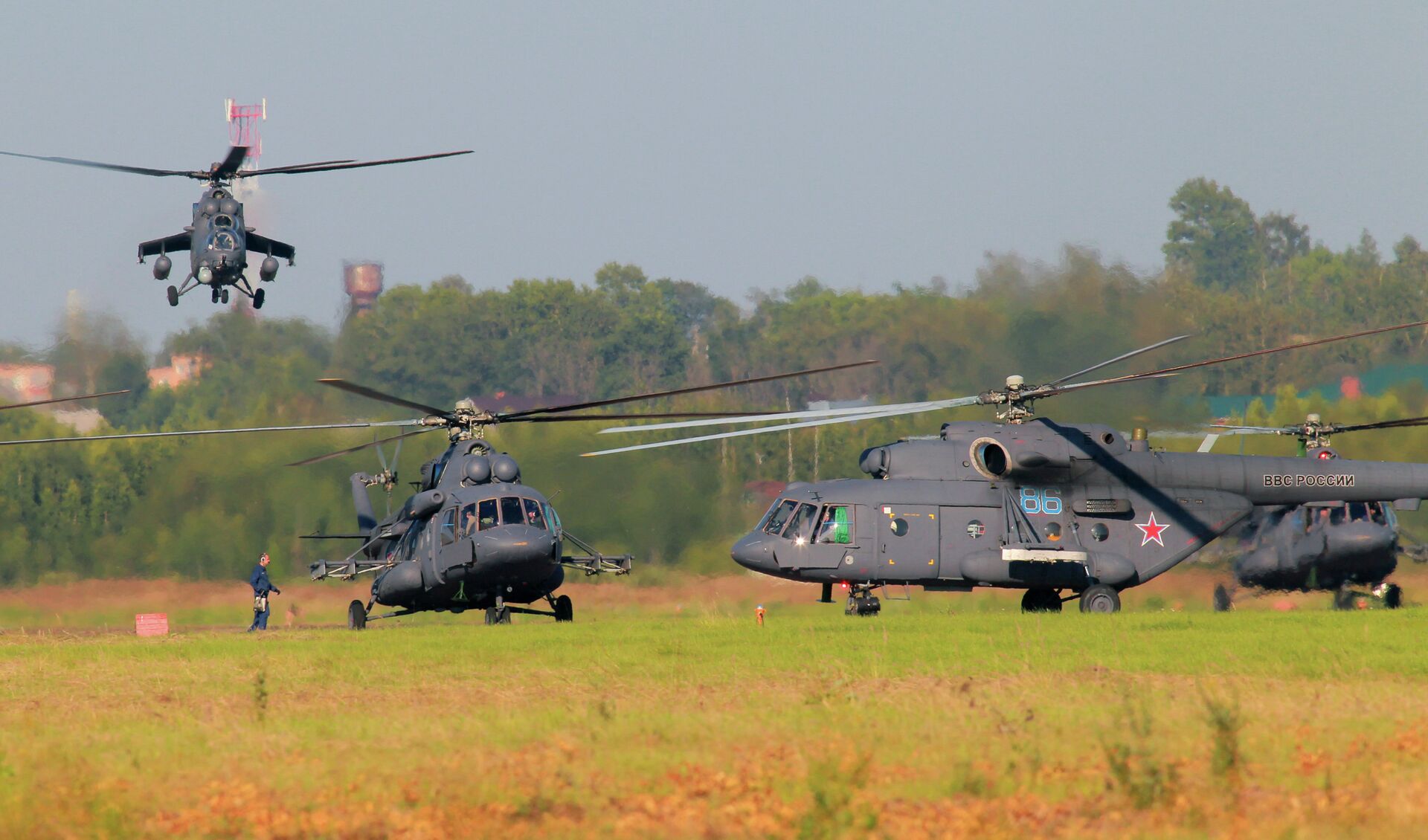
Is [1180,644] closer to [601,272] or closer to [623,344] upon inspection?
[623,344]

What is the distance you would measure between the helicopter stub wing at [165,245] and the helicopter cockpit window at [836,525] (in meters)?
13.1

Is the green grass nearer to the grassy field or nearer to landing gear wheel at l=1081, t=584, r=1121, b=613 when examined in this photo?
the grassy field

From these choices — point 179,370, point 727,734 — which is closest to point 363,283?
point 179,370

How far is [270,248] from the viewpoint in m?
30.3

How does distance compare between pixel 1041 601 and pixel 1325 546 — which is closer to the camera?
pixel 1041 601

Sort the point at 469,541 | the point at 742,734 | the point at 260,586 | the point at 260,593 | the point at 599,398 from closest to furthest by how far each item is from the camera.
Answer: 1. the point at 742,734
2. the point at 469,541
3. the point at 260,586
4. the point at 260,593
5. the point at 599,398

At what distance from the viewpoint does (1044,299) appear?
3925 centimetres

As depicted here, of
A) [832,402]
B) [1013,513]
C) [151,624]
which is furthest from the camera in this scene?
[832,402]

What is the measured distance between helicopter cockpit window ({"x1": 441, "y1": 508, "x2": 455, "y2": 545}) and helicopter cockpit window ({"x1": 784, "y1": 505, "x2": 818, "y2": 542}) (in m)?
4.97

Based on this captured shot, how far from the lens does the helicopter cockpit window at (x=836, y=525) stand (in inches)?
976

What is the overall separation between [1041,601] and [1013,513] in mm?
Answer: 1748

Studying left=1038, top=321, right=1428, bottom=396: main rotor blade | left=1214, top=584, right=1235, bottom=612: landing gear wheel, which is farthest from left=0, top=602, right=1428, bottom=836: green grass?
left=1214, top=584, right=1235, bottom=612: landing gear wheel

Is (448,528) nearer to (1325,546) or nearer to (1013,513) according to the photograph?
(1013,513)

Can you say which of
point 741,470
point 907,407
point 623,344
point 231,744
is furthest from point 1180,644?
point 623,344
